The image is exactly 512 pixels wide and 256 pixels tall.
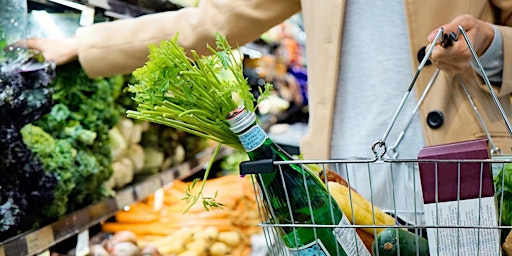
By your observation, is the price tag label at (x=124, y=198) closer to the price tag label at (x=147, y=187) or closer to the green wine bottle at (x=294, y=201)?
the price tag label at (x=147, y=187)

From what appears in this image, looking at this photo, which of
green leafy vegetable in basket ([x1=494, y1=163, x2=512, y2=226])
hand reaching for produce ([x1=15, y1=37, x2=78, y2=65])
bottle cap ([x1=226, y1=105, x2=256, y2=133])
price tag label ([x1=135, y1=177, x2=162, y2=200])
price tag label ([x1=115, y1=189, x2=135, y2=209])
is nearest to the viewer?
bottle cap ([x1=226, y1=105, x2=256, y2=133])

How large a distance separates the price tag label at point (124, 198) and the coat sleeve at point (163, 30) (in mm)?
478

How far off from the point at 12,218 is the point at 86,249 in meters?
0.46

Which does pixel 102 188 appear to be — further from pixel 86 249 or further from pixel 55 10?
pixel 55 10

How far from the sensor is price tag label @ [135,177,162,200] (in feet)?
7.63

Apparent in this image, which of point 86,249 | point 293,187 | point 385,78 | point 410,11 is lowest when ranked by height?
point 86,249

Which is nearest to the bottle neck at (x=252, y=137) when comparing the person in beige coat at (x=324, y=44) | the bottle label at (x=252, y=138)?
the bottle label at (x=252, y=138)

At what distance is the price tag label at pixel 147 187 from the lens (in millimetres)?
2326

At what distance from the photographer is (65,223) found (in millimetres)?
1822

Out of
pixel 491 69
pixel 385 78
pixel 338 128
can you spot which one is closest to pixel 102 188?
pixel 338 128

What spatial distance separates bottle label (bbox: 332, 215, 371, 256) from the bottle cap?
0.61 ft

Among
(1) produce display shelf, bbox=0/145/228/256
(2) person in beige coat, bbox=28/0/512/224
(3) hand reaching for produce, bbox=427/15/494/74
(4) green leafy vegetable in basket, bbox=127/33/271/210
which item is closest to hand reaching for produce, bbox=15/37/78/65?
(2) person in beige coat, bbox=28/0/512/224

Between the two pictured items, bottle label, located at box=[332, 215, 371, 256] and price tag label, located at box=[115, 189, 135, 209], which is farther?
price tag label, located at box=[115, 189, 135, 209]

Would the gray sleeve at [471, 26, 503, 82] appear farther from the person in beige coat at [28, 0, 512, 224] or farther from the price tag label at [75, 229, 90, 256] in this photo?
the price tag label at [75, 229, 90, 256]
